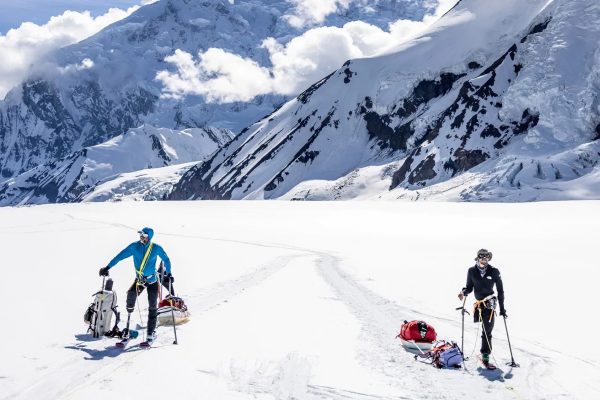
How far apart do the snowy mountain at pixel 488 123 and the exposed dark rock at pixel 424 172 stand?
32cm

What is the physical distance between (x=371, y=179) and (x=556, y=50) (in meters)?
58.7

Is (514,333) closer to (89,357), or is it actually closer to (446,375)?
(446,375)

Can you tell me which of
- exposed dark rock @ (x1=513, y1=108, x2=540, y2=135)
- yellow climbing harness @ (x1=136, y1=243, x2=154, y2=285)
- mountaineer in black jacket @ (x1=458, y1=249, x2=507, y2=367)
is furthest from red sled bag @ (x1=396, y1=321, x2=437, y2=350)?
exposed dark rock @ (x1=513, y1=108, x2=540, y2=135)

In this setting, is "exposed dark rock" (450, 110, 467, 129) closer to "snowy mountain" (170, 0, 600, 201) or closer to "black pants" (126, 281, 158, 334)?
"snowy mountain" (170, 0, 600, 201)

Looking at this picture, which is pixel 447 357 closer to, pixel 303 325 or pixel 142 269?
pixel 303 325

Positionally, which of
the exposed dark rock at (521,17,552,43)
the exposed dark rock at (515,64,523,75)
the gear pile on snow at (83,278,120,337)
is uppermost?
the exposed dark rock at (521,17,552,43)

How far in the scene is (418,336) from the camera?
508 inches

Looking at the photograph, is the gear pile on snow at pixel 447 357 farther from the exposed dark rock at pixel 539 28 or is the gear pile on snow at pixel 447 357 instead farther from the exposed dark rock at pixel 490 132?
the exposed dark rock at pixel 539 28

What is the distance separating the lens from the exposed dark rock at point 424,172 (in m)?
142

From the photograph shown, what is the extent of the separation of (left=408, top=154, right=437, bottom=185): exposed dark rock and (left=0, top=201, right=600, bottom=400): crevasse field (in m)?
105

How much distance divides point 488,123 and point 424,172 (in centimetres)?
2025

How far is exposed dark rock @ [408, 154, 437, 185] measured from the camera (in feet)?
467

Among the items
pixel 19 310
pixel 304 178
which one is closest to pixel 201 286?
pixel 19 310

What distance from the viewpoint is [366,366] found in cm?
1160
